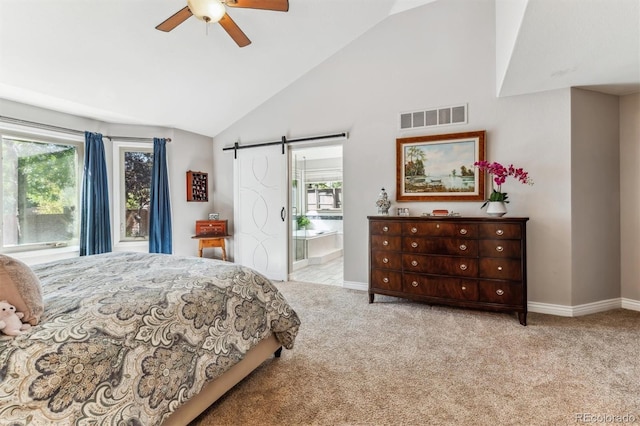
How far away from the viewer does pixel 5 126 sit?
3232mm

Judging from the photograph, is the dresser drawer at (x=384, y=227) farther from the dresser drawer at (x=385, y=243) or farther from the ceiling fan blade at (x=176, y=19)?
the ceiling fan blade at (x=176, y=19)

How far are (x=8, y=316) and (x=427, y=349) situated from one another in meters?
2.42

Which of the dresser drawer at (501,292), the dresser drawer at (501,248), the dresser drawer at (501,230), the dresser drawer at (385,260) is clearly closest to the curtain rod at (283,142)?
the dresser drawer at (385,260)

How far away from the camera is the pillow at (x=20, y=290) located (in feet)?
3.74

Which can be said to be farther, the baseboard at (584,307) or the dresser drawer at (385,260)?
the dresser drawer at (385,260)

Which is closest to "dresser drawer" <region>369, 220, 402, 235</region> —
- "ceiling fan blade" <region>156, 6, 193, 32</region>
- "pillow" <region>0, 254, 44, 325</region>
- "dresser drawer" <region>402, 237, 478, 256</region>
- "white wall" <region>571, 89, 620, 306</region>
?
"dresser drawer" <region>402, 237, 478, 256</region>

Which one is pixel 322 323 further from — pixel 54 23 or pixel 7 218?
pixel 7 218

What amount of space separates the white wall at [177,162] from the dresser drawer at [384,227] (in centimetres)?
298

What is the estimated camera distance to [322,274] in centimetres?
491

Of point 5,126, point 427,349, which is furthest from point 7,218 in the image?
point 427,349

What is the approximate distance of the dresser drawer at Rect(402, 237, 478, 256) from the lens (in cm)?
293

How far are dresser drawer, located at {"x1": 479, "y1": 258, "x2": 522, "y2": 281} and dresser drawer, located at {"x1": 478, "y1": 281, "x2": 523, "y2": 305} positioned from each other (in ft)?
0.22

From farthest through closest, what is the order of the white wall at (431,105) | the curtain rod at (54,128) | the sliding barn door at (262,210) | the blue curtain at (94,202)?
the sliding barn door at (262,210)
the blue curtain at (94,202)
the curtain rod at (54,128)
the white wall at (431,105)

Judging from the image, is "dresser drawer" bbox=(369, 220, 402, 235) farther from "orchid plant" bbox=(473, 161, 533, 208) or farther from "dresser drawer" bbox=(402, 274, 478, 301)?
"orchid plant" bbox=(473, 161, 533, 208)
